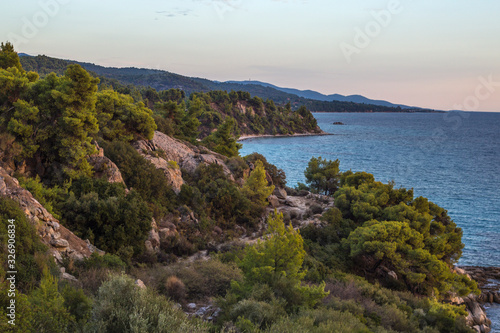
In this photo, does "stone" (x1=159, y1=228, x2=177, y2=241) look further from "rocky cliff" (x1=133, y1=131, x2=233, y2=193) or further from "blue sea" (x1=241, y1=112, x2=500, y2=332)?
"blue sea" (x1=241, y1=112, x2=500, y2=332)

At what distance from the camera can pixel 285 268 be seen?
10.5 m

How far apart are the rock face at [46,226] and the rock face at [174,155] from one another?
9.96m

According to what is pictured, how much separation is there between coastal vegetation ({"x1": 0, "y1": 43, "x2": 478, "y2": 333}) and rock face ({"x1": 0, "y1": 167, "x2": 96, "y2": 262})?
2.4 inches

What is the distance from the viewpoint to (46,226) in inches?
441

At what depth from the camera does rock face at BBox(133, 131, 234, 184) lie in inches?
886

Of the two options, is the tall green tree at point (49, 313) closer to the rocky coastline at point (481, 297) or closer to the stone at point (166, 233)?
the stone at point (166, 233)

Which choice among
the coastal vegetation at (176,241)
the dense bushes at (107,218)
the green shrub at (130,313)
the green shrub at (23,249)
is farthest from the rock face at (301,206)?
the green shrub at (130,313)

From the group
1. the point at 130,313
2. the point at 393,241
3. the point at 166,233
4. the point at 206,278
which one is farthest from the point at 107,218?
the point at 393,241

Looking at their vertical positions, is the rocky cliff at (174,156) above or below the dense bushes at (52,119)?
below

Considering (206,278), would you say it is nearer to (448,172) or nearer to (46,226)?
(46,226)

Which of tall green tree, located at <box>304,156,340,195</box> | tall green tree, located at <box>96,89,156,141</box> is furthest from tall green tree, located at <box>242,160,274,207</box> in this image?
tall green tree, located at <box>304,156,340,195</box>

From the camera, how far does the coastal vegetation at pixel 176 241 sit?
7.02 m

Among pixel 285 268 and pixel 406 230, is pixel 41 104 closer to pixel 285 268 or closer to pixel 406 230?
pixel 285 268

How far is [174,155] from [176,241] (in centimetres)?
1083
